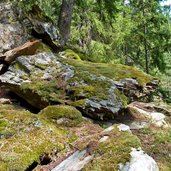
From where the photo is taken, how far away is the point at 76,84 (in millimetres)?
7520

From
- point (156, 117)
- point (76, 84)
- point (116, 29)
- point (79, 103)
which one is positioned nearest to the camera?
point (79, 103)

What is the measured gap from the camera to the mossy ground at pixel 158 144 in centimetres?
536

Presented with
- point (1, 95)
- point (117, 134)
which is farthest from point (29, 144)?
point (1, 95)

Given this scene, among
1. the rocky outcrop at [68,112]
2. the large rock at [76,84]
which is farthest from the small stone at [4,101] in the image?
the large rock at [76,84]

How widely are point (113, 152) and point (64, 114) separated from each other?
244cm

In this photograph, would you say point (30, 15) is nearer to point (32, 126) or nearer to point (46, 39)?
point (46, 39)

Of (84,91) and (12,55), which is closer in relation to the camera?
(84,91)

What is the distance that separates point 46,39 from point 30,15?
1.02m

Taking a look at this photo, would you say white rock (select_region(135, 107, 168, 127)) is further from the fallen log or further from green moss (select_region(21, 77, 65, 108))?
the fallen log

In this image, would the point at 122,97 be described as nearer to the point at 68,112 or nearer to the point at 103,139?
the point at 68,112

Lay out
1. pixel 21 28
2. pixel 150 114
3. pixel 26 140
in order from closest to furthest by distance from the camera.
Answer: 1. pixel 26 140
2. pixel 150 114
3. pixel 21 28

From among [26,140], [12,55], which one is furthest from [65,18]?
[26,140]

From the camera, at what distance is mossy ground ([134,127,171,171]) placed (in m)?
5.36

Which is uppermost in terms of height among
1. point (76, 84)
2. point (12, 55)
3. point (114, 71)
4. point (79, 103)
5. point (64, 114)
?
point (12, 55)
